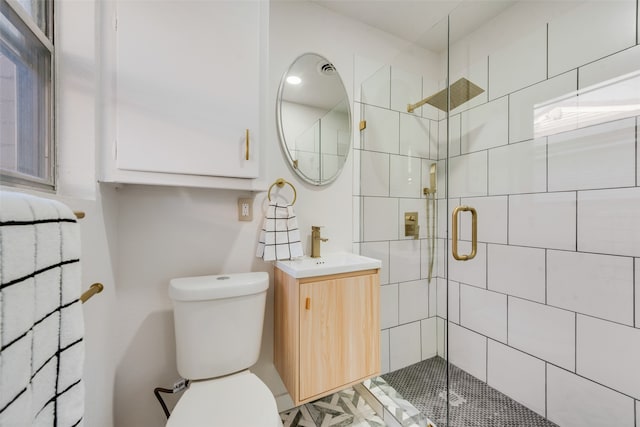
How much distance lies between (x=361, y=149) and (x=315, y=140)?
0.34 m

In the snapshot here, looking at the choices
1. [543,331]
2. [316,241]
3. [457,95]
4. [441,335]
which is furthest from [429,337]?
[457,95]

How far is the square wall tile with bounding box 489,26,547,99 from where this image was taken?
1.39 meters

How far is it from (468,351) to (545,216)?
3.15 ft

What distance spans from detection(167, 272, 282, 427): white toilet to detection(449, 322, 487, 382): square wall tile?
1.35 m

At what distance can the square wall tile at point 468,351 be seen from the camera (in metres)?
1.61

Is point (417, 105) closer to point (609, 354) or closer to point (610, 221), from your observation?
point (610, 221)

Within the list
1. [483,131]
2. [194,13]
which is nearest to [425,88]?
[483,131]

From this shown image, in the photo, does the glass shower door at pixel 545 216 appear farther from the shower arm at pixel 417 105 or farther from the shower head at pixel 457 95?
the shower arm at pixel 417 105

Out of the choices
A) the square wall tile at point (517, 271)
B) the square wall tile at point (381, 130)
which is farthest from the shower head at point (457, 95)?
the square wall tile at point (517, 271)

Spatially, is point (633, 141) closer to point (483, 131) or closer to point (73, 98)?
point (483, 131)

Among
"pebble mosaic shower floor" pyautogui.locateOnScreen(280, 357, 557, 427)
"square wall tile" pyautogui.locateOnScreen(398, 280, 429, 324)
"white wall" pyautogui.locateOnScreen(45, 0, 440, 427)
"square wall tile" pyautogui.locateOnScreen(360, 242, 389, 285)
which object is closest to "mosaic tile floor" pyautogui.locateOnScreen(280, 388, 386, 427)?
"pebble mosaic shower floor" pyautogui.locateOnScreen(280, 357, 557, 427)

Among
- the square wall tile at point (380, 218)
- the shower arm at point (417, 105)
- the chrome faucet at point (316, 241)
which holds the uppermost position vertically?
the shower arm at point (417, 105)

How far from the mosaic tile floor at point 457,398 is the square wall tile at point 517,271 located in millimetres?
596

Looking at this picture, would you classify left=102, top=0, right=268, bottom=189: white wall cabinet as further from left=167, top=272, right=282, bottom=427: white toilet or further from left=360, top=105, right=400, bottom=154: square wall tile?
left=360, top=105, right=400, bottom=154: square wall tile
